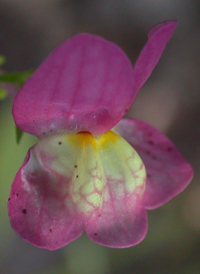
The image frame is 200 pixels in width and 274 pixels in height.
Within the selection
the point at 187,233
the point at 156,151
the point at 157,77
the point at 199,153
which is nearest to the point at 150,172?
the point at 156,151

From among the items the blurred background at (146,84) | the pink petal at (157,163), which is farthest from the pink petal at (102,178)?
the blurred background at (146,84)

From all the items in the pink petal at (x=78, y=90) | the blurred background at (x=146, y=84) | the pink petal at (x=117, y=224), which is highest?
the pink petal at (x=78, y=90)

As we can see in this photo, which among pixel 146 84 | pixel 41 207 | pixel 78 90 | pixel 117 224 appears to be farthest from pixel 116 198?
pixel 146 84

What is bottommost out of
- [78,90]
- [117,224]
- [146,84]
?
[146,84]

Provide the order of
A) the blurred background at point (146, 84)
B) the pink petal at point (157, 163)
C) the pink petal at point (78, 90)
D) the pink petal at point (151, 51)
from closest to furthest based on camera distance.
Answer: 1. the pink petal at point (78, 90)
2. the pink petal at point (151, 51)
3. the pink petal at point (157, 163)
4. the blurred background at point (146, 84)

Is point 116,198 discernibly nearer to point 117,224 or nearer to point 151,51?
point 117,224

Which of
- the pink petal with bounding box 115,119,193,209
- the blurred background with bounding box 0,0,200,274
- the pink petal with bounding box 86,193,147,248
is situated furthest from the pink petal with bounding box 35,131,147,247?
the blurred background with bounding box 0,0,200,274

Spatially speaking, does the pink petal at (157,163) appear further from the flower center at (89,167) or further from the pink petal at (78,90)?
the pink petal at (78,90)
